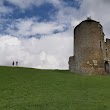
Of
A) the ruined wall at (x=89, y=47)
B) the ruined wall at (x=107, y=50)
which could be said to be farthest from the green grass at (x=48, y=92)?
the ruined wall at (x=107, y=50)

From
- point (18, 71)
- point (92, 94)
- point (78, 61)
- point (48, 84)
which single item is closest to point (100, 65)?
point (78, 61)

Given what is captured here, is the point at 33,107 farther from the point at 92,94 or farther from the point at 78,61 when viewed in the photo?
the point at 78,61

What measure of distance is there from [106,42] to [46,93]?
30349 millimetres

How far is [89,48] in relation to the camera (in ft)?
166

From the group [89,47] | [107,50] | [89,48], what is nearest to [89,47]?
[89,47]

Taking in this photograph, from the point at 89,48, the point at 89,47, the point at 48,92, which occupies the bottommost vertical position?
the point at 48,92

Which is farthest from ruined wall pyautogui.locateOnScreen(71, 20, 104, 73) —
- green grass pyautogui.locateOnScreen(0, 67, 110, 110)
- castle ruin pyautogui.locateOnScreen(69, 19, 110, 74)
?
green grass pyautogui.locateOnScreen(0, 67, 110, 110)

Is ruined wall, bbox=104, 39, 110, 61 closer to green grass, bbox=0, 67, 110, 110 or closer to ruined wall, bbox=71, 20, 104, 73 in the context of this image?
ruined wall, bbox=71, 20, 104, 73

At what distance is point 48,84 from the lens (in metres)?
33.0

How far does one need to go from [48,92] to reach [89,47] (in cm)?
2370

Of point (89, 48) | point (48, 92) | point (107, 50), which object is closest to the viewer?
point (48, 92)

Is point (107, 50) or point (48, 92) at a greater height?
point (107, 50)

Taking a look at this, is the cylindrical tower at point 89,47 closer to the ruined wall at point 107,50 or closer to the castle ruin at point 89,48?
the castle ruin at point 89,48

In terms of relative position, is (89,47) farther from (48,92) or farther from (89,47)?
(48,92)
